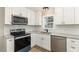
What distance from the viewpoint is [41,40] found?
1.48 metres

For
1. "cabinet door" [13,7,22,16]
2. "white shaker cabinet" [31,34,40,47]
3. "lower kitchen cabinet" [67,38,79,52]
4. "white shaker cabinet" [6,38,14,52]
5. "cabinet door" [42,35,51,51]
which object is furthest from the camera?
"lower kitchen cabinet" [67,38,79,52]

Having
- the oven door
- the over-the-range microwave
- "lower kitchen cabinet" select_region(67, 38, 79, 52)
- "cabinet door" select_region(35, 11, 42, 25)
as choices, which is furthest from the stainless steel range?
"lower kitchen cabinet" select_region(67, 38, 79, 52)

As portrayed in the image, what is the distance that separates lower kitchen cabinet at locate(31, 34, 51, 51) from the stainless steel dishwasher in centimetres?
9

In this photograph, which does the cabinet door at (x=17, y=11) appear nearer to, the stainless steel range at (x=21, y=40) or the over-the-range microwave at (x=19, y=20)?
the over-the-range microwave at (x=19, y=20)

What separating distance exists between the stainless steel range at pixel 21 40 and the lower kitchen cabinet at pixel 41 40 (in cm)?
7

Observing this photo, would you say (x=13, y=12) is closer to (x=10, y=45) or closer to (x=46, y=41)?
(x=10, y=45)

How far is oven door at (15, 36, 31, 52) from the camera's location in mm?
1298

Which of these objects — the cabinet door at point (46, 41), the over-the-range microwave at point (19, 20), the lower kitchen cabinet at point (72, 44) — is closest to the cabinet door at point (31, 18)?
the over-the-range microwave at point (19, 20)

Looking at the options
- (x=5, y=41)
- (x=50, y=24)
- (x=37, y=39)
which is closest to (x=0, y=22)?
(x=5, y=41)

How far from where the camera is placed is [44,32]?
1.46m

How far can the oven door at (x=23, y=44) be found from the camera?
1298 millimetres

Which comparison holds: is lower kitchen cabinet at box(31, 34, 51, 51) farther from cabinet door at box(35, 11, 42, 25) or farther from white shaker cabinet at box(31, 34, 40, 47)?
cabinet door at box(35, 11, 42, 25)
